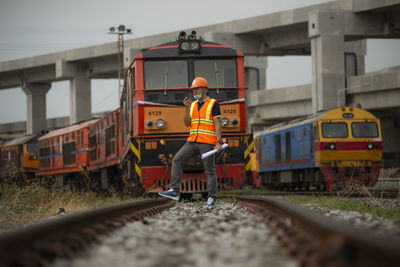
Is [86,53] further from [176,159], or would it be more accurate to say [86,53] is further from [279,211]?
[279,211]

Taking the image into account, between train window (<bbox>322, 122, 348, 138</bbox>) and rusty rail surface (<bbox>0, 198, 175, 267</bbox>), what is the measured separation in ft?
51.1

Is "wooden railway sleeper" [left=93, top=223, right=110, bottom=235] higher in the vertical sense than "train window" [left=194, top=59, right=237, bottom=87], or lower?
lower

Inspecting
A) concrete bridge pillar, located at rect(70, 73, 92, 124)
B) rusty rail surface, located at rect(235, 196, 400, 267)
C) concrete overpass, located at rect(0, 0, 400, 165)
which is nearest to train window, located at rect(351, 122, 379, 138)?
concrete overpass, located at rect(0, 0, 400, 165)

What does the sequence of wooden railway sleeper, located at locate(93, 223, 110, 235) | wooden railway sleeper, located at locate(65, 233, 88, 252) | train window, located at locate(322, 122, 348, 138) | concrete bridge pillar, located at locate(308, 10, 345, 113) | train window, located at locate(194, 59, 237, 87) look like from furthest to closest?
concrete bridge pillar, located at locate(308, 10, 345, 113) < train window, located at locate(322, 122, 348, 138) < train window, located at locate(194, 59, 237, 87) < wooden railway sleeper, located at locate(93, 223, 110, 235) < wooden railway sleeper, located at locate(65, 233, 88, 252)

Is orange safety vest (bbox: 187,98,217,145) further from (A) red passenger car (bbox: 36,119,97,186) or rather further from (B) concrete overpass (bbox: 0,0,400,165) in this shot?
(B) concrete overpass (bbox: 0,0,400,165)

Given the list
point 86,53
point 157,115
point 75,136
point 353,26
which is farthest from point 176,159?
point 86,53

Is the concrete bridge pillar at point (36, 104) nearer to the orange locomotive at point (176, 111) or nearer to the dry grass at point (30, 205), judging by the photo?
the dry grass at point (30, 205)

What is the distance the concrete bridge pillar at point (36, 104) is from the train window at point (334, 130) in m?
46.7

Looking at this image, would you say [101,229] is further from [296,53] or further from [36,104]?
[36,104]

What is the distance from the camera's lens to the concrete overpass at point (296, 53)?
37562 mm

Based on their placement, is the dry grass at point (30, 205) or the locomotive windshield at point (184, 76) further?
the locomotive windshield at point (184, 76)

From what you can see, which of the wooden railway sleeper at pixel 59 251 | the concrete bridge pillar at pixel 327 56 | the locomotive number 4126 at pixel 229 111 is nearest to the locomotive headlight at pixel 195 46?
the locomotive number 4126 at pixel 229 111

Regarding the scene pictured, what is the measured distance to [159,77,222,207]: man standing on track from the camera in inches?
396

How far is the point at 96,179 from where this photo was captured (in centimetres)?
2184
